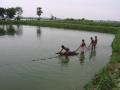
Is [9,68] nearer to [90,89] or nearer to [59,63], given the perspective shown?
[59,63]

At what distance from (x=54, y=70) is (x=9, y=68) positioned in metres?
3.15

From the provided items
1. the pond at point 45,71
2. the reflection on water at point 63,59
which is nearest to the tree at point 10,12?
the pond at point 45,71

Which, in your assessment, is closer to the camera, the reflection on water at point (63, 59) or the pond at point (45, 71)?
the pond at point (45, 71)

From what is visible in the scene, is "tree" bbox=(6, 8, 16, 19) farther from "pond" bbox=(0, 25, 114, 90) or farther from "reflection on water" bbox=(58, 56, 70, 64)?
"reflection on water" bbox=(58, 56, 70, 64)

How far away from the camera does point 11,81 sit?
13.4 meters

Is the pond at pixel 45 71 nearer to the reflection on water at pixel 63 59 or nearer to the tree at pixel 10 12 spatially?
the reflection on water at pixel 63 59

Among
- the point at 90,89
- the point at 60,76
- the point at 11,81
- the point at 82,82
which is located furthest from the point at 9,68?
the point at 90,89

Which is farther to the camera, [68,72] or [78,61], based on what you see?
[78,61]

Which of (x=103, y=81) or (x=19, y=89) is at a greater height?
(x=103, y=81)

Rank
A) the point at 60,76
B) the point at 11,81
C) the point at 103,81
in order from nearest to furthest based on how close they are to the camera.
→ the point at 103,81 → the point at 11,81 → the point at 60,76

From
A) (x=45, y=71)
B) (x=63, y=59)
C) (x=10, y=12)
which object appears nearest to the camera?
(x=45, y=71)

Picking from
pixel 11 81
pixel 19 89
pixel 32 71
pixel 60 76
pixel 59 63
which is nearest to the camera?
pixel 19 89

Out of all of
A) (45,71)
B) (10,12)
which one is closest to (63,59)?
(45,71)

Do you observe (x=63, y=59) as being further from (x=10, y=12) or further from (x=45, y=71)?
(x=10, y=12)
